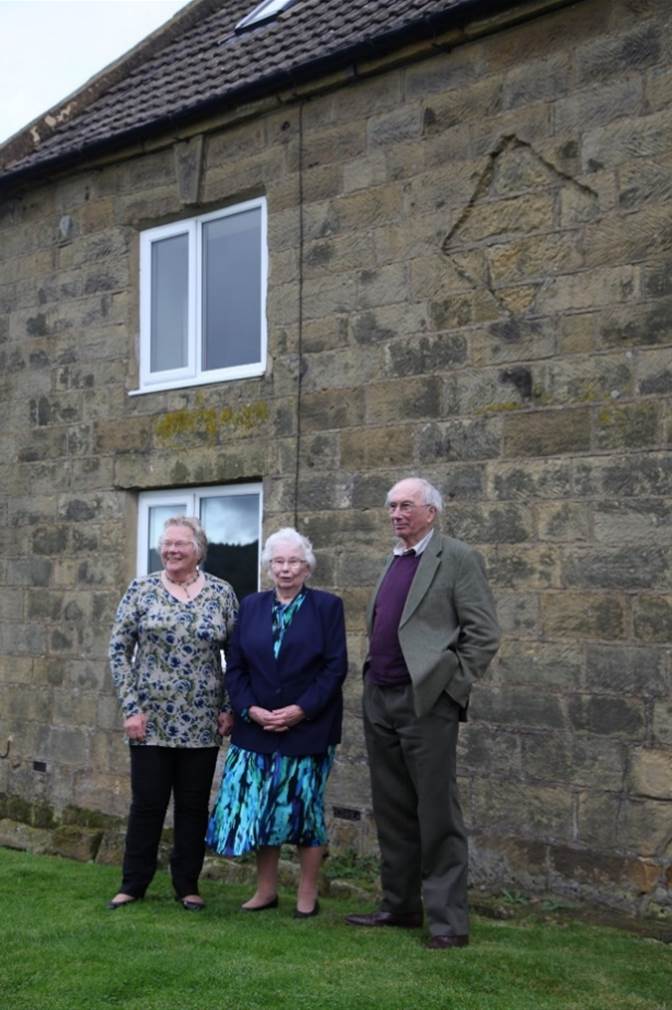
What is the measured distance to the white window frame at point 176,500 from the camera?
8602mm

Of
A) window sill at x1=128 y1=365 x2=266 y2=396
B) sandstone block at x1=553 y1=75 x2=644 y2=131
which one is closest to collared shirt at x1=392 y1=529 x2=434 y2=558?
sandstone block at x1=553 y1=75 x2=644 y2=131

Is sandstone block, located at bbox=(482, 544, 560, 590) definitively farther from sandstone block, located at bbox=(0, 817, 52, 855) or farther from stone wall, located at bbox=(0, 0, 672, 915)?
sandstone block, located at bbox=(0, 817, 52, 855)

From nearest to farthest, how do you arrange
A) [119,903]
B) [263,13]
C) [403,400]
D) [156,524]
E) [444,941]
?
1. [444,941]
2. [119,903]
3. [403,400]
4. [156,524]
5. [263,13]

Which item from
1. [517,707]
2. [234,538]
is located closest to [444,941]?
[517,707]

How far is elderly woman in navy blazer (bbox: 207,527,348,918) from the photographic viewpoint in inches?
232

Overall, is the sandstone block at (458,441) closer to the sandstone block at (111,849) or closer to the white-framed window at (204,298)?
the white-framed window at (204,298)

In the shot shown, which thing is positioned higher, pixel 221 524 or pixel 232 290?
pixel 232 290

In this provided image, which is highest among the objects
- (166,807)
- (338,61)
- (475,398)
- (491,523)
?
(338,61)

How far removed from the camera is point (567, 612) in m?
6.71

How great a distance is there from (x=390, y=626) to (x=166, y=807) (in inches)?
58.1

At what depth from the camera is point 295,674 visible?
5.89 meters

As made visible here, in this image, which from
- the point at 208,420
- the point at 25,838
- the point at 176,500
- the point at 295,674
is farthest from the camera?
the point at 176,500

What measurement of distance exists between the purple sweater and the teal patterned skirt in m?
0.57

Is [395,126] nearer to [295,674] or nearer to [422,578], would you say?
[422,578]
